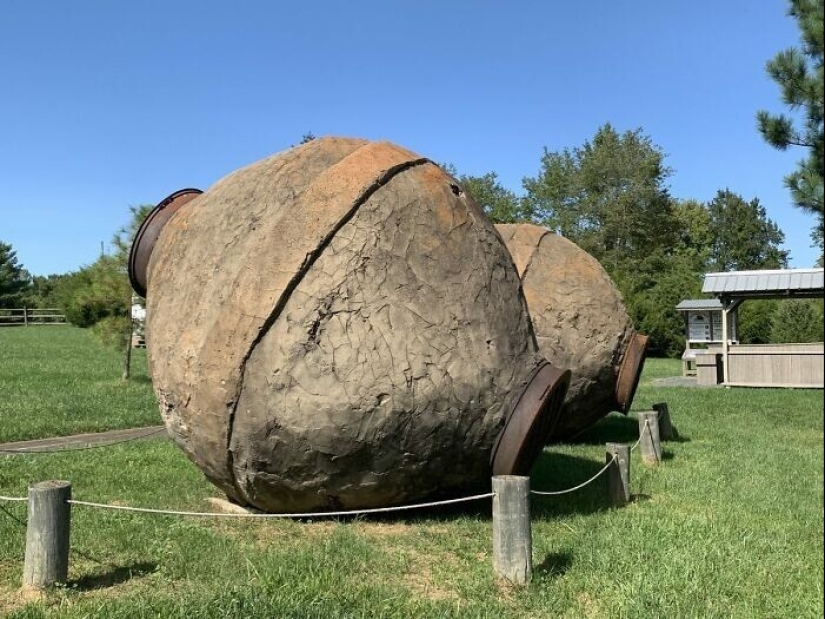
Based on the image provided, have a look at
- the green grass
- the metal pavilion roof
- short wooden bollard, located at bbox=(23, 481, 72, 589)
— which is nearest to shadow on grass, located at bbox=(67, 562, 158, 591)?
short wooden bollard, located at bbox=(23, 481, 72, 589)

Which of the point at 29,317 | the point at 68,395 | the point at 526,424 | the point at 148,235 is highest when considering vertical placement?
the point at 29,317

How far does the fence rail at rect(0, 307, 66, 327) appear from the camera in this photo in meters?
48.8

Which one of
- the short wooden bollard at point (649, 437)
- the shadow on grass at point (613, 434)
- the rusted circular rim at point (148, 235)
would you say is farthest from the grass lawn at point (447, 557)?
the shadow on grass at point (613, 434)

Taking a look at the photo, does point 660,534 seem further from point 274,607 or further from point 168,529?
point 168,529

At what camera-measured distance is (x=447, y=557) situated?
5105 mm

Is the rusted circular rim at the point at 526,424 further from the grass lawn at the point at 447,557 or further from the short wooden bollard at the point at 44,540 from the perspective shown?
the short wooden bollard at the point at 44,540

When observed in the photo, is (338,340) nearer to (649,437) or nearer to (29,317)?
(649,437)

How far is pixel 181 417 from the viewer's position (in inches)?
212

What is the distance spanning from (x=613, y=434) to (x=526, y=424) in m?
6.30

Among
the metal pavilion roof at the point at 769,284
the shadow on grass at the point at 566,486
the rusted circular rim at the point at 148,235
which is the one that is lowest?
the shadow on grass at the point at 566,486

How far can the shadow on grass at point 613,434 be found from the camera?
34.4 ft

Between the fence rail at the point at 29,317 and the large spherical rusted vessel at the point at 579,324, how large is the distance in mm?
46388

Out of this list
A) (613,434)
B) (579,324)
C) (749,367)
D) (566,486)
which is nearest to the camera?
(566,486)

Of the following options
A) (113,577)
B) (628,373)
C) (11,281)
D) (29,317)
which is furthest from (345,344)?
(11,281)
